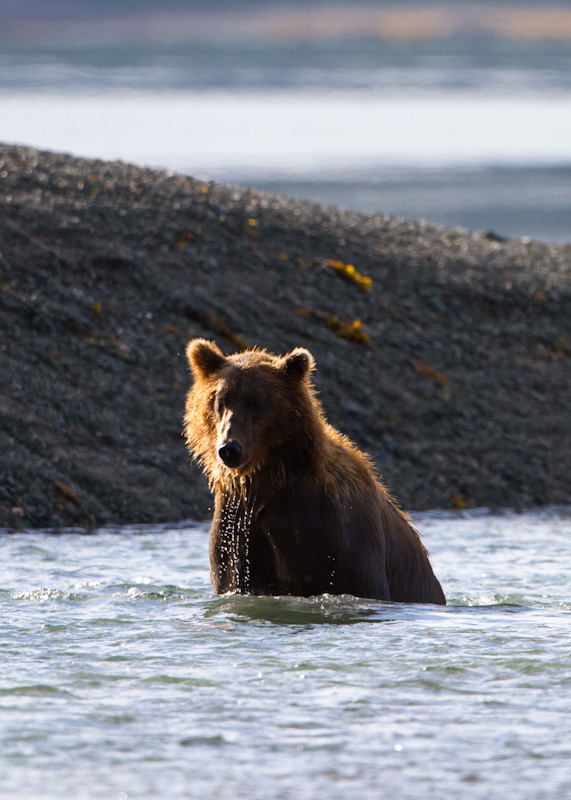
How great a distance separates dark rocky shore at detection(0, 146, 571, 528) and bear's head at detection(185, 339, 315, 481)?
12.6ft

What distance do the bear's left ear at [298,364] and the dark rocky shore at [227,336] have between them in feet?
13.9

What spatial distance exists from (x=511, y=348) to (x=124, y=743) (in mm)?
12067

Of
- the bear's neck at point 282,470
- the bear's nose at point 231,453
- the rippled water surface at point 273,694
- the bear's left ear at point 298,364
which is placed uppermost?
the bear's left ear at point 298,364

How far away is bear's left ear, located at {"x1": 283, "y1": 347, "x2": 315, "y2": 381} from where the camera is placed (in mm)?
7203

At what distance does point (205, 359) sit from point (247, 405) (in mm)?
494

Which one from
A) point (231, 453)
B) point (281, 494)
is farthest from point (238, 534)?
point (231, 453)

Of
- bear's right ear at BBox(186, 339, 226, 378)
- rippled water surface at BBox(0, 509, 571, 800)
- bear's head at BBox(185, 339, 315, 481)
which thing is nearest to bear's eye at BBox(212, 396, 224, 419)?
bear's head at BBox(185, 339, 315, 481)

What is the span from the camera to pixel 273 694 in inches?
217

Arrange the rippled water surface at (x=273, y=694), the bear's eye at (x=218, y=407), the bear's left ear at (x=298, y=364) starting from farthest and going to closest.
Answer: the bear's left ear at (x=298, y=364) → the bear's eye at (x=218, y=407) → the rippled water surface at (x=273, y=694)

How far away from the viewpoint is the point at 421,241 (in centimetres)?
1892

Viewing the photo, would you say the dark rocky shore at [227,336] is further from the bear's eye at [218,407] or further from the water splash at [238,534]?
the bear's eye at [218,407]

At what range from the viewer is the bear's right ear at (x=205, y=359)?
7301 millimetres

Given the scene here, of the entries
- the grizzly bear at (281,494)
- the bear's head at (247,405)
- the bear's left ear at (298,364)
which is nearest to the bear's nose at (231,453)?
the bear's head at (247,405)

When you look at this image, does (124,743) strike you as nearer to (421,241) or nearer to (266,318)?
(266,318)
